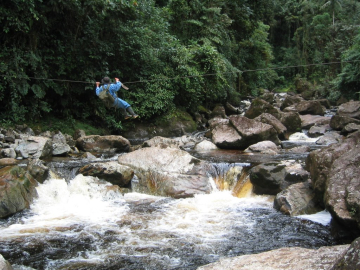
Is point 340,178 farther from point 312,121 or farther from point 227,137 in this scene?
point 312,121

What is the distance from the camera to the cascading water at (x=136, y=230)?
15.6 feet

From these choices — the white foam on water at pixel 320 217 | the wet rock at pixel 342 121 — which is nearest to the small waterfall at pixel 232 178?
the white foam on water at pixel 320 217

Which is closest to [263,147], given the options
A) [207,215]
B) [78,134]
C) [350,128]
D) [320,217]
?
Answer: [350,128]

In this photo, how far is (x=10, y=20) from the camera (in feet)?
35.2

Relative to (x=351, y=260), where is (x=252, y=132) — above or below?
above

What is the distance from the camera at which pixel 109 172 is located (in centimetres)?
817

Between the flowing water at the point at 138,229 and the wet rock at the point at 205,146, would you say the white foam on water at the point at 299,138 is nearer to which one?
the wet rock at the point at 205,146

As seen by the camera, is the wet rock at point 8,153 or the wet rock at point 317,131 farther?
the wet rock at point 317,131

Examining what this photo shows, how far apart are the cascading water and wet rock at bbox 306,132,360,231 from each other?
588 millimetres

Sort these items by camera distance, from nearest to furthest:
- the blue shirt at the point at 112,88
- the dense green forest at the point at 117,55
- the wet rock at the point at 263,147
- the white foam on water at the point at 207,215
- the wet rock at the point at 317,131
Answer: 1. the white foam on water at the point at 207,215
2. the blue shirt at the point at 112,88
3. the wet rock at the point at 263,147
4. the dense green forest at the point at 117,55
5. the wet rock at the point at 317,131

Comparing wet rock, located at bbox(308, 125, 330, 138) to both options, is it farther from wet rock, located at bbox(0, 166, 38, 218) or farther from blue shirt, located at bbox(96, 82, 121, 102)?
wet rock, located at bbox(0, 166, 38, 218)

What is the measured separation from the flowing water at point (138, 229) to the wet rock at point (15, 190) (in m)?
0.17

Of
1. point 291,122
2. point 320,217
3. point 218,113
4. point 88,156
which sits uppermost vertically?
point 218,113

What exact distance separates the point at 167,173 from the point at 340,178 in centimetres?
413
